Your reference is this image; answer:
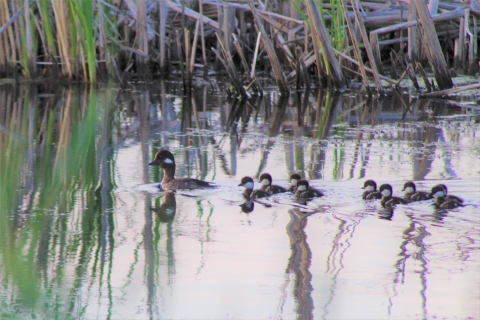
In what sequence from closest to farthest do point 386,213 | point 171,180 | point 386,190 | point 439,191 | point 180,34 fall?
point 386,213 < point 439,191 < point 386,190 < point 171,180 < point 180,34

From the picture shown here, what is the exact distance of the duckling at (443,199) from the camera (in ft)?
22.1

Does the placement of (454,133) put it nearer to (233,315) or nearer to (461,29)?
(461,29)

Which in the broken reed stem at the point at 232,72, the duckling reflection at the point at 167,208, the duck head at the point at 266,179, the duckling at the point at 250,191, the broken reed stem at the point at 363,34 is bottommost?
the duckling reflection at the point at 167,208

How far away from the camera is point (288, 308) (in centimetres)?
461

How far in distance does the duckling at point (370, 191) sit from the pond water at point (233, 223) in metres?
0.13

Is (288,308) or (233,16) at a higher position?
(233,16)

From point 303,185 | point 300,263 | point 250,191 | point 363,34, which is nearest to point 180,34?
point 363,34

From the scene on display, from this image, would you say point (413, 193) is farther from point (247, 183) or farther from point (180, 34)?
point (180, 34)

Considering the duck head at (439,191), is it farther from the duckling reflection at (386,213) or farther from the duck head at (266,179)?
the duck head at (266,179)

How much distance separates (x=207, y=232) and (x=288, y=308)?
1.61 metres

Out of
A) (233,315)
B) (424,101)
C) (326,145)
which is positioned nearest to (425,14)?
(424,101)

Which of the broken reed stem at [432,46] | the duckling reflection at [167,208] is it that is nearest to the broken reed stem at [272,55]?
the broken reed stem at [432,46]

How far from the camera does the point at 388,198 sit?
6.95 meters

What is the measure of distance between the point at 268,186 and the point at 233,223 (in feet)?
3.78
